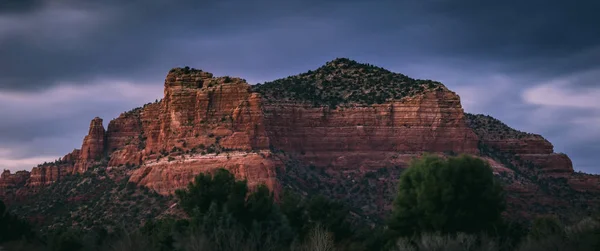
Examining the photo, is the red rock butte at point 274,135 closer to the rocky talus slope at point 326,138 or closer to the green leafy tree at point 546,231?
the rocky talus slope at point 326,138

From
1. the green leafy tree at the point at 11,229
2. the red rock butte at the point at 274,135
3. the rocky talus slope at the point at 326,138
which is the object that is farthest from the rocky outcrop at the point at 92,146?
the green leafy tree at the point at 11,229

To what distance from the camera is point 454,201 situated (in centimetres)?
5922

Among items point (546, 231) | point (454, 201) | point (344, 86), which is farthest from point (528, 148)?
point (454, 201)

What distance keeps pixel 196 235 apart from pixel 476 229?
18621mm

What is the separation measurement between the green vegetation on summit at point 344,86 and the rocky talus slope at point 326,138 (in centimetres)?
14

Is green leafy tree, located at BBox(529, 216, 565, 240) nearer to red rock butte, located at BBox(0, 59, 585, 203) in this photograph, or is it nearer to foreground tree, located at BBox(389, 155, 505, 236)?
foreground tree, located at BBox(389, 155, 505, 236)

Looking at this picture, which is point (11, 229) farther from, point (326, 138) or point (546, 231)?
point (546, 231)

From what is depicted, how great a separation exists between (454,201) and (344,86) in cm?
6000

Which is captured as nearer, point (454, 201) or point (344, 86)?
point (454, 201)

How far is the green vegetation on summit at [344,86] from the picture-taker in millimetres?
113188

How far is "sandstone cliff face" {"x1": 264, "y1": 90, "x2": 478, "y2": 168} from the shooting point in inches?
4309

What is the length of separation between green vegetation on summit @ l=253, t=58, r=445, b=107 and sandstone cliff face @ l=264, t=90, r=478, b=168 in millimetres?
1876

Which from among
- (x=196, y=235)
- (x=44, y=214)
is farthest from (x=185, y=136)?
(x=196, y=235)

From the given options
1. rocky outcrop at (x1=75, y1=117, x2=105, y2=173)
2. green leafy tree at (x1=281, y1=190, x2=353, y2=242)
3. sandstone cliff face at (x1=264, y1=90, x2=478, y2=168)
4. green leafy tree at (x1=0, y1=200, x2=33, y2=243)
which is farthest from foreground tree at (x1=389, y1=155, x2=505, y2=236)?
rocky outcrop at (x1=75, y1=117, x2=105, y2=173)
